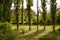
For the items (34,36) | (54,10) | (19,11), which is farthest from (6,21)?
(54,10)

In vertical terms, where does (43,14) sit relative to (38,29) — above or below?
above

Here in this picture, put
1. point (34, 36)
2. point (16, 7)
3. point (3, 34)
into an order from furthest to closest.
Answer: point (16, 7)
point (34, 36)
point (3, 34)

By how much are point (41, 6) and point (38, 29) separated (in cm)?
268

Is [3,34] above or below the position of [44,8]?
below

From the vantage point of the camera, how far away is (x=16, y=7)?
21578 millimetres

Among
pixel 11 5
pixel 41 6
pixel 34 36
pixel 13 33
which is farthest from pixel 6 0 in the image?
pixel 13 33

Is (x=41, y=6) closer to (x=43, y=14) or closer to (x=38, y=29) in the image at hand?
(x=43, y=14)

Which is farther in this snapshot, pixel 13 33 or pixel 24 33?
pixel 24 33

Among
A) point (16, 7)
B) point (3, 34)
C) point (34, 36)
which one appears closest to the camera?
point (3, 34)

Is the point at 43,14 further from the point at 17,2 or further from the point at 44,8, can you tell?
A: the point at 17,2

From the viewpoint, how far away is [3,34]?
13.8 m

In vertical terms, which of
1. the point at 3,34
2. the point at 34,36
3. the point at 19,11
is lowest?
the point at 34,36

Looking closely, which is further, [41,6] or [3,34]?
[41,6]

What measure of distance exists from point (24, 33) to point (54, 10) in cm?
417
